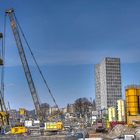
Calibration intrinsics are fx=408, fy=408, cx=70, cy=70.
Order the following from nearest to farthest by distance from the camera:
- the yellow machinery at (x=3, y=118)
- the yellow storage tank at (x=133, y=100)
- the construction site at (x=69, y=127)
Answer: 1. the construction site at (x=69, y=127)
2. the yellow storage tank at (x=133, y=100)
3. the yellow machinery at (x=3, y=118)

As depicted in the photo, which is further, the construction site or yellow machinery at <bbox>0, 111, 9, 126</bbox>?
yellow machinery at <bbox>0, 111, 9, 126</bbox>

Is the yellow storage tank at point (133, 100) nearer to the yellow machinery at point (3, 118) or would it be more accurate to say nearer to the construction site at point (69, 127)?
the construction site at point (69, 127)

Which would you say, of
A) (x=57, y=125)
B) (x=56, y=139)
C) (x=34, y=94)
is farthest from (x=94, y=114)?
(x=56, y=139)

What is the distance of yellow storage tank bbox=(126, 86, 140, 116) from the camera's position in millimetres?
98375

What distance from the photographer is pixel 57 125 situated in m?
105

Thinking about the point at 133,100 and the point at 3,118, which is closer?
the point at 133,100

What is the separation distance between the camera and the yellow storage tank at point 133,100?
3873 inches

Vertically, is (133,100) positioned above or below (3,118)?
above

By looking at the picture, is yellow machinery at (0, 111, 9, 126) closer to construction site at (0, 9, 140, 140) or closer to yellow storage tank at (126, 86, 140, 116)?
construction site at (0, 9, 140, 140)

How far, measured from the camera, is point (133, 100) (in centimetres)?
9838

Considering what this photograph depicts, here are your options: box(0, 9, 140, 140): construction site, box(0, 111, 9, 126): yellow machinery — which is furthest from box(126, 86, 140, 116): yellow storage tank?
box(0, 111, 9, 126): yellow machinery

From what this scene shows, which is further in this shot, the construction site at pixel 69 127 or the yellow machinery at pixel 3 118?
the yellow machinery at pixel 3 118

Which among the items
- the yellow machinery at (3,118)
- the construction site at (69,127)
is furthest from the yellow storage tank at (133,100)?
the yellow machinery at (3,118)

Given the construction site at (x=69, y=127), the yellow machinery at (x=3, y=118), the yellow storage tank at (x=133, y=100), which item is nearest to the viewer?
the construction site at (x=69, y=127)
